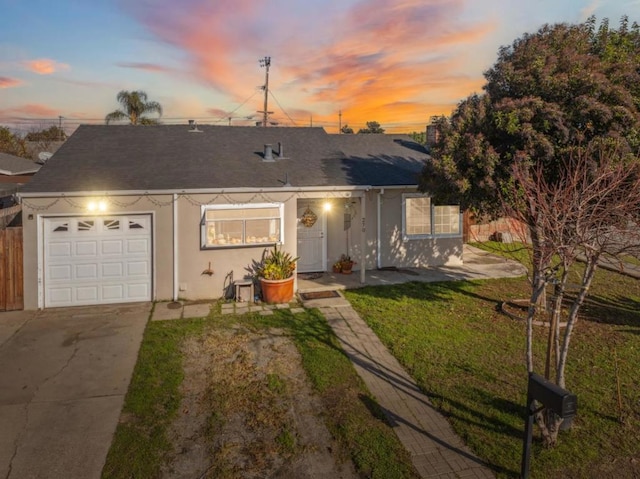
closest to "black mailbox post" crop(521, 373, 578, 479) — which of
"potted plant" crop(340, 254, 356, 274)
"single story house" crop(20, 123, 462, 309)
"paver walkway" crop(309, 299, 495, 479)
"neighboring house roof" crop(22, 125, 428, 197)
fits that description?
"paver walkway" crop(309, 299, 495, 479)

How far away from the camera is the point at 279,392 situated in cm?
593

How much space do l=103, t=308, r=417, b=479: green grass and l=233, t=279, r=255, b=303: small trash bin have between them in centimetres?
149

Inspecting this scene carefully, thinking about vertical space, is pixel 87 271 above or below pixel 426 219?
below

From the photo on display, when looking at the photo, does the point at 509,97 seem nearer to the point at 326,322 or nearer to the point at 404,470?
the point at 326,322

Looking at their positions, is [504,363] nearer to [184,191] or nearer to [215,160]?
[184,191]

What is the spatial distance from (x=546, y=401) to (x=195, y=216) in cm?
838

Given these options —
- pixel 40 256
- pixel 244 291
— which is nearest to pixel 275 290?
pixel 244 291

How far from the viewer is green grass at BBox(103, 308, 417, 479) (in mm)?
4461

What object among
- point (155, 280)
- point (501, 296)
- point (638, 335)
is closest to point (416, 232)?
point (501, 296)

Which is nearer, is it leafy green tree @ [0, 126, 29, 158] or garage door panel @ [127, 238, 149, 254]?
garage door panel @ [127, 238, 149, 254]

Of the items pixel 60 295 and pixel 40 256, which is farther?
pixel 60 295

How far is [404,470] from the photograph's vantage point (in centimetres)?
433

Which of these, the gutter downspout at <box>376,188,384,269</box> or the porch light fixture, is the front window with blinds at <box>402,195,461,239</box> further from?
the porch light fixture

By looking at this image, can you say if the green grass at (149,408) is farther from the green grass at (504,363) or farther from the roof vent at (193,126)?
the roof vent at (193,126)
